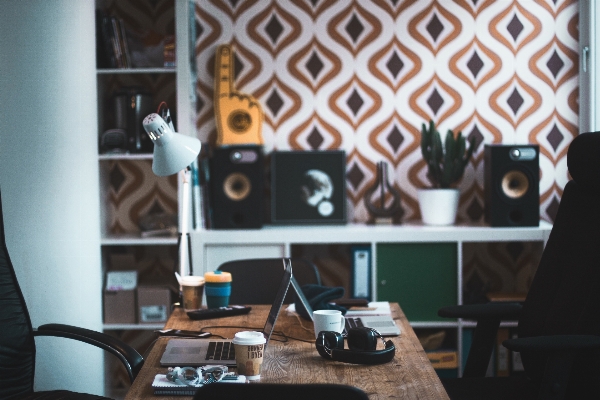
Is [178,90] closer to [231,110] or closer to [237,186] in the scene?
[231,110]

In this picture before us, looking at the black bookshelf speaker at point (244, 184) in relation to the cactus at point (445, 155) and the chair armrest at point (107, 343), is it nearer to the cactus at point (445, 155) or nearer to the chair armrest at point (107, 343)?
the cactus at point (445, 155)

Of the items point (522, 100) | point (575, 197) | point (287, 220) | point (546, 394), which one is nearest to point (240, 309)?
point (546, 394)

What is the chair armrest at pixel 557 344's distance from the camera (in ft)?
5.58

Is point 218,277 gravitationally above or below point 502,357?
above

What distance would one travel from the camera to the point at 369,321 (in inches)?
82.2

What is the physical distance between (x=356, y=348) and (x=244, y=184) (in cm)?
183

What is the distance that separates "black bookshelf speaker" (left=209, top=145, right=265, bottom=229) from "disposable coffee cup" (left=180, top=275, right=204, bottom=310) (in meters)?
1.13

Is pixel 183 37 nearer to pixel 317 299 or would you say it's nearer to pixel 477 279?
pixel 317 299

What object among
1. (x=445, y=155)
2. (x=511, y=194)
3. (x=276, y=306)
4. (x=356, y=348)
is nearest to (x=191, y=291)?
(x=276, y=306)

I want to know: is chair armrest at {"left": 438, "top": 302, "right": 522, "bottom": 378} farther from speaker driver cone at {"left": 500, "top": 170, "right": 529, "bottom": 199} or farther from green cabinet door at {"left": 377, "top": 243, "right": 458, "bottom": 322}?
speaker driver cone at {"left": 500, "top": 170, "right": 529, "bottom": 199}

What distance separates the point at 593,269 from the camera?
76.2 inches

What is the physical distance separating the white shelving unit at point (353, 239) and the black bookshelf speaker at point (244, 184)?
0.09 m

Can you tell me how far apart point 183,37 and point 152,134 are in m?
1.50

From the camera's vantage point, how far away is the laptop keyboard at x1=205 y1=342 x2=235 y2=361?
170cm
